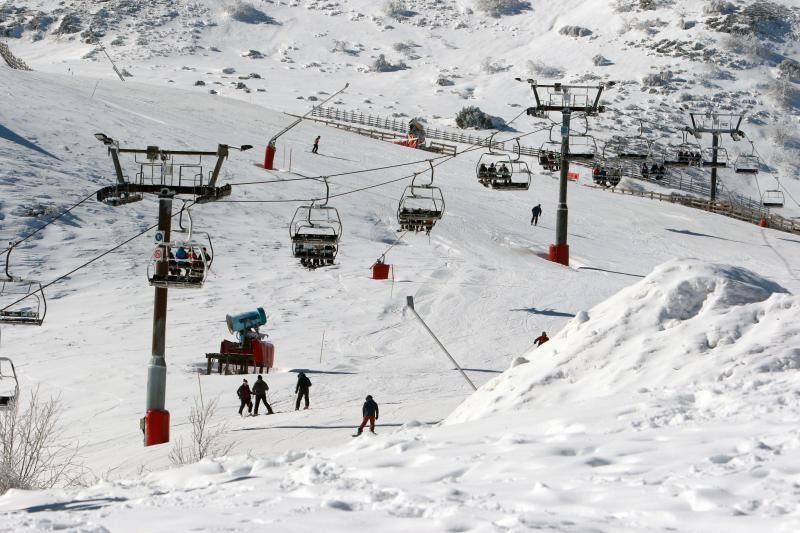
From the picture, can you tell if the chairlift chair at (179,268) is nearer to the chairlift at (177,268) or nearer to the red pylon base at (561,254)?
the chairlift at (177,268)

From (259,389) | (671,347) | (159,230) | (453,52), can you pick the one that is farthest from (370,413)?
(453,52)

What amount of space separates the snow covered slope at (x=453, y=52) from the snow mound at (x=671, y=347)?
64.8 meters

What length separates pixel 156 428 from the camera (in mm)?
21062

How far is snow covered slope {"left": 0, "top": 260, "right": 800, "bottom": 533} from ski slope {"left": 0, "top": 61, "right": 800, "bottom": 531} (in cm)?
5

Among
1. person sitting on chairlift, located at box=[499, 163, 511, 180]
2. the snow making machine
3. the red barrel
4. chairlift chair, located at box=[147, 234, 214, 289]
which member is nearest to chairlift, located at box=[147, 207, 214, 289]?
chairlift chair, located at box=[147, 234, 214, 289]

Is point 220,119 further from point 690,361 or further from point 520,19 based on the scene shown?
point 520,19

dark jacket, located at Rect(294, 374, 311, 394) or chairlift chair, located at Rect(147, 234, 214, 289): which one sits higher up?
chairlift chair, located at Rect(147, 234, 214, 289)

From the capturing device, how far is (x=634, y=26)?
10869cm

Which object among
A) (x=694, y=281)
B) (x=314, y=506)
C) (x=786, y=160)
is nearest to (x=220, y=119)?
(x=786, y=160)

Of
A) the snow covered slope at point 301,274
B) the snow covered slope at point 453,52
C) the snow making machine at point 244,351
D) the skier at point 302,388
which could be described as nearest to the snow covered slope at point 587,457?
the snow covered slope at point 301,274

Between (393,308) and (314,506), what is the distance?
2265 cm

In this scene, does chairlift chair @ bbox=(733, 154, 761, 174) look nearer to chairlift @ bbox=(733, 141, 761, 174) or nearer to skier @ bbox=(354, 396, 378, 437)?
chairlift @ bbox=(733, 141, 761, 174)

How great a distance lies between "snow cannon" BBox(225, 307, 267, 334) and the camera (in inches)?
1115

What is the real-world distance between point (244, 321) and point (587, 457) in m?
18.1
